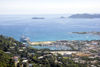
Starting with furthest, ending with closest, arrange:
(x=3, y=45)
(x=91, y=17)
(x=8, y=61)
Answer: (x=91, y=17) < (x=3, y=45) < (x=8, y=61)

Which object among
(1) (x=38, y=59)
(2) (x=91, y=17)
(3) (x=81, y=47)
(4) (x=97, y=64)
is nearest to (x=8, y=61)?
(1) (x=38, y=59)

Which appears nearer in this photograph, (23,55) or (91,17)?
(23,55)

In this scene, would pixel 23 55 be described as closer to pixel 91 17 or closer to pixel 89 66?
pixel 89 66

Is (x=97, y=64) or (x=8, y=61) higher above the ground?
(x=8, y=61)

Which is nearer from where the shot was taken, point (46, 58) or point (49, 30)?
point (46, 58)

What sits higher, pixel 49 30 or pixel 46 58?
pixel 46 58

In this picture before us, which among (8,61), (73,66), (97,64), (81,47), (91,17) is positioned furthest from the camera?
(91,17)

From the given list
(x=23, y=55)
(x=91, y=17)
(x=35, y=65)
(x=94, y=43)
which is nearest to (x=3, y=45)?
(x=23, y=55)

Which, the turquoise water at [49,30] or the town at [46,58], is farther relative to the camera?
the turquoise water at [49,30]

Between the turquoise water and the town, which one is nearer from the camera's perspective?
the town

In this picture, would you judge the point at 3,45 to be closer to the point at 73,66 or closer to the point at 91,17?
the point at 73,66
